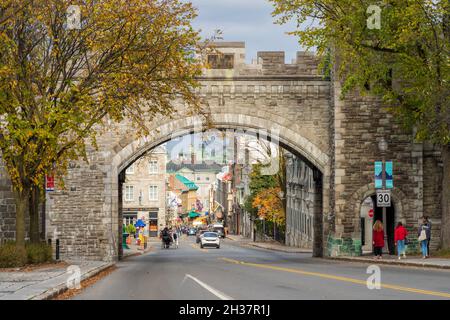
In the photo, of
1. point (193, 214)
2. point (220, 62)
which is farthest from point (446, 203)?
point (193, 214)

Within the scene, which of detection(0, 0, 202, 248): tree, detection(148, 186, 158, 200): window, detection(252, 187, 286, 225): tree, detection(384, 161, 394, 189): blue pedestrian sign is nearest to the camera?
detection(0, 0, 202, 248): tree

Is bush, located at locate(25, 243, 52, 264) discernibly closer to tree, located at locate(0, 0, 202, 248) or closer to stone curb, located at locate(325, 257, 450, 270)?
tree, located at locate(0, 0, 202, 248)

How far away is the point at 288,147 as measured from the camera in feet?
117

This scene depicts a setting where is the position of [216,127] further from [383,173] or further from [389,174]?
[389,174]

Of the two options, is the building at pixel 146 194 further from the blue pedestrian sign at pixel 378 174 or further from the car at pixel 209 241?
the blue pedestrian sign at pixel 378 174

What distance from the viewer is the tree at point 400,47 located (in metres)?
28.0

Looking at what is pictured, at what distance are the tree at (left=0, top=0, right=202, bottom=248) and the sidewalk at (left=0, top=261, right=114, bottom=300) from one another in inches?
103

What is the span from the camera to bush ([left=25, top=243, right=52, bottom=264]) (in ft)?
80.4

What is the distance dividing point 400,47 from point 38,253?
14045 mm

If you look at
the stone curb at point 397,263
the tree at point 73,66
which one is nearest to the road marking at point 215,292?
the tree at point 73,66

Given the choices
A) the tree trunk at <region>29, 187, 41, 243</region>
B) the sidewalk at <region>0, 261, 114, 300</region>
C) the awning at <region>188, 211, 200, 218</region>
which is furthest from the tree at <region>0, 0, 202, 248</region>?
the awning at <region>188, 211, 200, 218</region>

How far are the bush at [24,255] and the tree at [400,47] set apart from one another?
12275 millimetres

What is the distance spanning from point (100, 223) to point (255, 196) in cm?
3812
